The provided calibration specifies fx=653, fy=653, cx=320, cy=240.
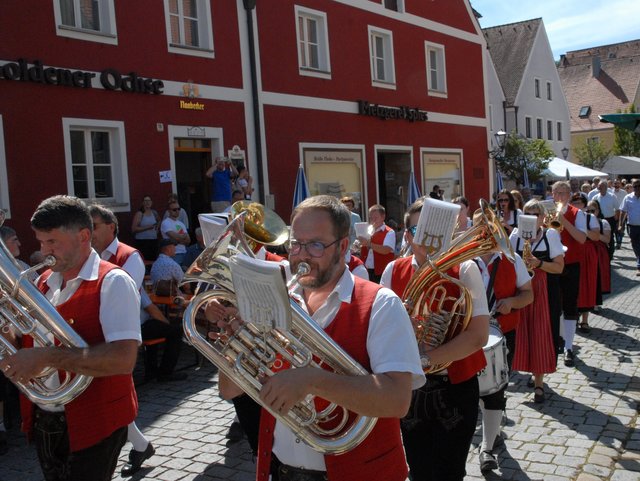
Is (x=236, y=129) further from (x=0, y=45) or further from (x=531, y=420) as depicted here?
(x=531, y=420)

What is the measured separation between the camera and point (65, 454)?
3.08m

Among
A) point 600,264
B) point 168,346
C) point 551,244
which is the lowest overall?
point 168,346

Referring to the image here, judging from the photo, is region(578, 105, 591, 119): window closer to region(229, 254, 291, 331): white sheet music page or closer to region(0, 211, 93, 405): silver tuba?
region(0, 211, 93, 405): silver tuba

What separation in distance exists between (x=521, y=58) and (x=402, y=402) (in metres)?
38.4

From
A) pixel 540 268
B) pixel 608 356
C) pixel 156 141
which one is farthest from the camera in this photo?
pixel 156 141

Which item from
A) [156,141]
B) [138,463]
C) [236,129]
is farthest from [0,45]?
[138,463]

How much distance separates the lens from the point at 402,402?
87.2 inches

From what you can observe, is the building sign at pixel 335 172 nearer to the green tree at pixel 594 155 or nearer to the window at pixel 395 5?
the window at pixel 395 5

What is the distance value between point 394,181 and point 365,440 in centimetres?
1765

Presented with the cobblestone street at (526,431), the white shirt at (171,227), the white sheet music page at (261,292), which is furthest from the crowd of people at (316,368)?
the white shirt at (171,227)

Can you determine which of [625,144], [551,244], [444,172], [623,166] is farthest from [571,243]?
[625,144]

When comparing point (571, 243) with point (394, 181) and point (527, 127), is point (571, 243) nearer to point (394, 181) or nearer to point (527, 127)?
point (394, 181)

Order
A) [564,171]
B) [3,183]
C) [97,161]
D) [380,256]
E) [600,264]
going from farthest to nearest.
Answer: [564,171]
[97,161]
[600,264]
[3,183]
[380,256]

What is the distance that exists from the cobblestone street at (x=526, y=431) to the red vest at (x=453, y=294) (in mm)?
1437
